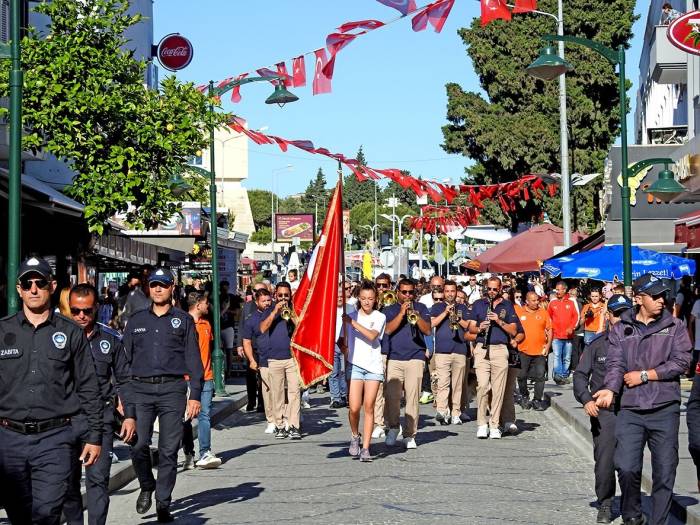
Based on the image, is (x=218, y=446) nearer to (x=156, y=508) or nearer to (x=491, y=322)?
(x=491, y=322)

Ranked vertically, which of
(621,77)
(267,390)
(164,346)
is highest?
(621,77)

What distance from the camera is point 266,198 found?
16112 cm

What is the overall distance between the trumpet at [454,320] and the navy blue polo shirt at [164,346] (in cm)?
715

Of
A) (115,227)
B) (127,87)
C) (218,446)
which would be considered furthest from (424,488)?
(115,227)

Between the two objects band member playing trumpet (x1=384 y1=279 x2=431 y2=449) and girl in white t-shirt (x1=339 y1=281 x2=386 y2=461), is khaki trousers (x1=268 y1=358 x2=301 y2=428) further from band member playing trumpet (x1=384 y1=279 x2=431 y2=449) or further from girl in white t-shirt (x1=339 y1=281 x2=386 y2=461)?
girl in white t-shirt (x1=339 y1=281 x2=386 y2=461)

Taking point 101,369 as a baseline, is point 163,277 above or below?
above

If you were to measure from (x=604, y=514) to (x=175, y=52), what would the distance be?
869 inches

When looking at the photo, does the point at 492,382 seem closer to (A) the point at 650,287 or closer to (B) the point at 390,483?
(B) the point at 390,483

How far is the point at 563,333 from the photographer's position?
24.1 metres

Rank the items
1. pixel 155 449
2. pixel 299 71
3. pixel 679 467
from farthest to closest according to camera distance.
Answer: pixel 299 71 → pixel 155 449 → pixel 679 467

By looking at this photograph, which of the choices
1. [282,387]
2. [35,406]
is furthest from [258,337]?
[35,406]

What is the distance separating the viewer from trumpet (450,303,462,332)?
17281 millimetres

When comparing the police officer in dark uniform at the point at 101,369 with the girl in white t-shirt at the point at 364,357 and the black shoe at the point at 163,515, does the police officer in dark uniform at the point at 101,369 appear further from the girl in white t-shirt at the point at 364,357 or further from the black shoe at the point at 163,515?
the girl in white t-shirt at the point at 364,357

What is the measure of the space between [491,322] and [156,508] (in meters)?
7.06
